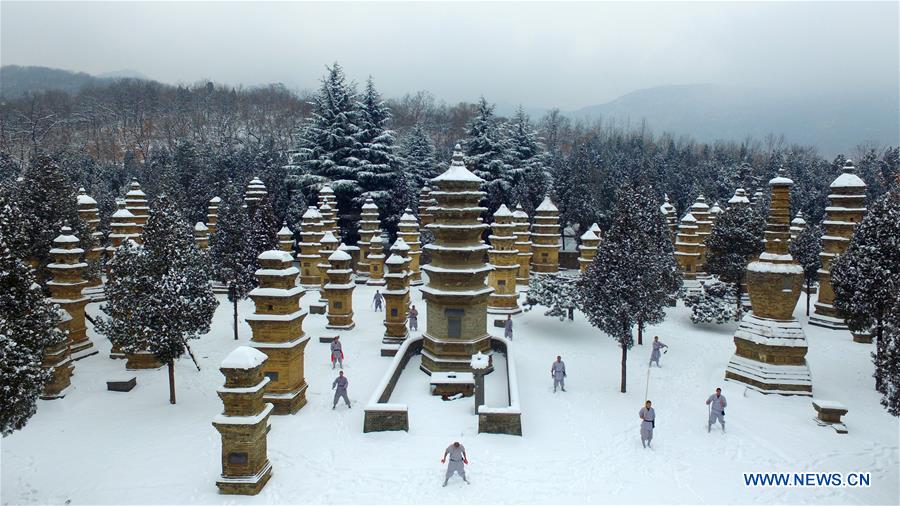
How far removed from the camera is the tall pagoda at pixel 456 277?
2462 centimetres

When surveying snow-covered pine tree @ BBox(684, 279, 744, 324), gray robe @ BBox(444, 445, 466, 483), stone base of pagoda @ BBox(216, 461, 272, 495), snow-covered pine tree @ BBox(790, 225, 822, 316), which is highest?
snow-covered pine tree @ BBox(790, 225, 822, 316)

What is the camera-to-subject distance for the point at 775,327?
23375mm

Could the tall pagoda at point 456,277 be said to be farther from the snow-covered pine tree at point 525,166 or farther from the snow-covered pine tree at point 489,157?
the snow-covered pine tree at point 489,157

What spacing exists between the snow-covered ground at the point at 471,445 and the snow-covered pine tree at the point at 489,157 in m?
32.5

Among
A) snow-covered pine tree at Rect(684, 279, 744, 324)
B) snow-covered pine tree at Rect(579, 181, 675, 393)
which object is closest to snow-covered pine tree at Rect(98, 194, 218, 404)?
snow-covered pine tree at Rect(579, 181, 675, 393)

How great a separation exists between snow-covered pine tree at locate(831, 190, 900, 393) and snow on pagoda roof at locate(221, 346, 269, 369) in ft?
79.9

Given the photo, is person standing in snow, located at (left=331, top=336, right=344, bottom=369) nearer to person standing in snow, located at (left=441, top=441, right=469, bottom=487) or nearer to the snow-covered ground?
the snow-covered ground

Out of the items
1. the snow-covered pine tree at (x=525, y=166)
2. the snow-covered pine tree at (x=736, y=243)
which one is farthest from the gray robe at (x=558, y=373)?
the snow-covered pine tree at (x=525, y=166)

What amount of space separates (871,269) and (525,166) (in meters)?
39.8

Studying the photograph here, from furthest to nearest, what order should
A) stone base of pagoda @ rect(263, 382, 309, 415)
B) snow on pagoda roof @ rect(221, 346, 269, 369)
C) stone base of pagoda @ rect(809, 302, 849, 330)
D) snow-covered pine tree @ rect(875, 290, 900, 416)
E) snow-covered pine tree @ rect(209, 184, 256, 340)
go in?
1. stone base of pagoda @ rect(809, 302, 849, 330)
2. snow-covered pine tree @ rect(209, 184, 256, 340)
3. stone base of pagoda @ rect(263, 382, 309, 415)
4. snow on pagoda roof @ rect(221, 346, 269, 369)
5. snow-covered pine tree @ rect(875, 290, 900, 416)

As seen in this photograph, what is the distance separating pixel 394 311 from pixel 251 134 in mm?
83568

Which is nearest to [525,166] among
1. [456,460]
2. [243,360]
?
[456,460]

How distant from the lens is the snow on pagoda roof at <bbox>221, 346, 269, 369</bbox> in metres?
15.4

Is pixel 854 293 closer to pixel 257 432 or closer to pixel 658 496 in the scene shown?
pixel 658 496
